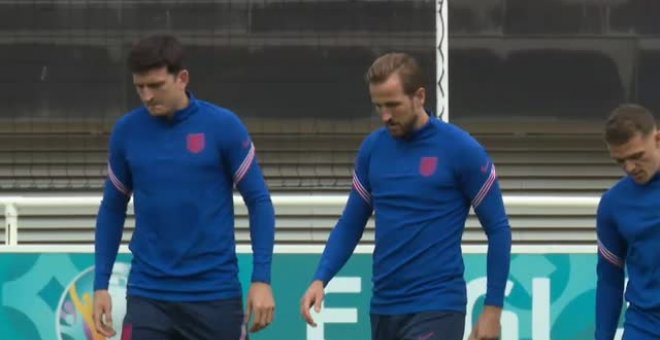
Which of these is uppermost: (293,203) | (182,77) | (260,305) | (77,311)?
(182,77)

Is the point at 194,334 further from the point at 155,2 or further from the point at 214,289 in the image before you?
the point at 155,2

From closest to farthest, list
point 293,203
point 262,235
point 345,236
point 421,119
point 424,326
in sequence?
point 424,326
point 421,119
point 262,235
point 345,236
point 293,203

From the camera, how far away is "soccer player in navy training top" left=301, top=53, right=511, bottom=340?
500 centimetres

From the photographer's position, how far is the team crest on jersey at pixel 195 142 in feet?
16.8

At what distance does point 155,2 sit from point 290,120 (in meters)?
1.46

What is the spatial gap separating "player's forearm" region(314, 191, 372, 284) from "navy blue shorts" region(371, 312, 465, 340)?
1.08 feet

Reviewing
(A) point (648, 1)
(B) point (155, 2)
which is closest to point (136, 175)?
(B) point (155, 2)

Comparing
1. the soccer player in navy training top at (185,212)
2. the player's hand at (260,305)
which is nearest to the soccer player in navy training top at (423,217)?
the player's hand at (260,305)

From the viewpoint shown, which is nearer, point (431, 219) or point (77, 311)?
point (431, 219)

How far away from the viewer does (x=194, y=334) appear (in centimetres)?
515

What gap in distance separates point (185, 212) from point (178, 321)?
38 cm

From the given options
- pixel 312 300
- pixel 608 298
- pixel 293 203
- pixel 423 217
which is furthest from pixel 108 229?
pixel 293 203

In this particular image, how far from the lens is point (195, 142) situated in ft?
16.9

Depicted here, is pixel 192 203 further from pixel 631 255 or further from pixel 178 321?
pixel 631 255
